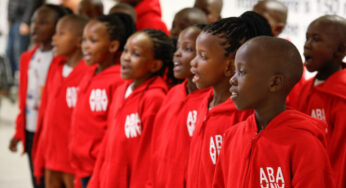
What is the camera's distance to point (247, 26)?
2.12 metres

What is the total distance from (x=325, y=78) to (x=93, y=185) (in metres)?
1.21

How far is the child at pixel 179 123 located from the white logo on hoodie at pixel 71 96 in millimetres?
929

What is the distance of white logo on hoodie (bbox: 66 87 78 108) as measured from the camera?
3.21m

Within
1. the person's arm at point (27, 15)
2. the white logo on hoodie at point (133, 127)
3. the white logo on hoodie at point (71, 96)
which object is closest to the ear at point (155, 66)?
the white logo on hoodie at point (133, 127)

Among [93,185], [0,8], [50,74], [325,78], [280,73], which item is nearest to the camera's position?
[280,73]

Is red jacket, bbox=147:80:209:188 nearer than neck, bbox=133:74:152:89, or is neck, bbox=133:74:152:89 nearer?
red jacket, bbox=147:80:209:188

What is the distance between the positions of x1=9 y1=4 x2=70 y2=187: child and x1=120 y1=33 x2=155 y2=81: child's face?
1097mm

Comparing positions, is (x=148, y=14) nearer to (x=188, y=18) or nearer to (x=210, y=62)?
(x=188, y=18)

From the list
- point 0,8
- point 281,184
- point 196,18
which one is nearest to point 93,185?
point 196,18

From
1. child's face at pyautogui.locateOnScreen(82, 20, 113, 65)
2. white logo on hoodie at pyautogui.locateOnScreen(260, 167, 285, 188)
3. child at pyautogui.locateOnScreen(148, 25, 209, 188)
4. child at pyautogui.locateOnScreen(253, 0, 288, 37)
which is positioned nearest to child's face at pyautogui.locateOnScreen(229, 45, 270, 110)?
white logo on hoodie at pyautogui.locateOnScreen(260, 167, 285, 188)

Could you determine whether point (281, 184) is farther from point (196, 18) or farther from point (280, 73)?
point (196, 18)

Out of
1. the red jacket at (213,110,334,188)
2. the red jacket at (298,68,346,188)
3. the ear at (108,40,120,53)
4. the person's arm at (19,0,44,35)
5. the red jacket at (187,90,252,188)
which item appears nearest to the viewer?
the red jacket at (213,110,334,188)

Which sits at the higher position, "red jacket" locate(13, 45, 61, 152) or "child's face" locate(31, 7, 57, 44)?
"child's face" locate(31, 7, 57, 44)

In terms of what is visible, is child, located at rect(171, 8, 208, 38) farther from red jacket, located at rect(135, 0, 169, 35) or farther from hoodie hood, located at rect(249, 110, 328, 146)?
hoodie hood, located at rect(249, 110, 328, 146)
